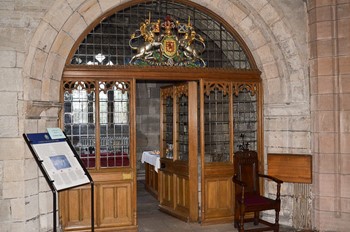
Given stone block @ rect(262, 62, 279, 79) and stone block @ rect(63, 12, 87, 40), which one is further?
stone block @ rect(262, 62, 279, 79)

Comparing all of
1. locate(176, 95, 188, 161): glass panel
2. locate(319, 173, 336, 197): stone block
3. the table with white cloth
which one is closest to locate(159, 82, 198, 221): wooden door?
locate(176, 95, 188, 161): glass panel

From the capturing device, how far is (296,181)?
5.11 meters

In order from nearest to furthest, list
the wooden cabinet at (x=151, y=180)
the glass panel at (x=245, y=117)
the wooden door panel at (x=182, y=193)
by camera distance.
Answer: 1. the wooden door panel at (x=182, y=193)
2. the glass panel at (x=245, y=117)
3. the wooden cabinet at (x=151, y=180)

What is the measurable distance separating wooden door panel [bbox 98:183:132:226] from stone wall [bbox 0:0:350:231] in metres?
0.73

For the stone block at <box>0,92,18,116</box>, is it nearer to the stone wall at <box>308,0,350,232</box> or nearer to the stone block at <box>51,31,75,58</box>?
the stone block at <box>51,31,75,58</box>

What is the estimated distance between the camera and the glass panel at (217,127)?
5484mm

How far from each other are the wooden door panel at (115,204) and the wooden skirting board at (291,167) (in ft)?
6.60

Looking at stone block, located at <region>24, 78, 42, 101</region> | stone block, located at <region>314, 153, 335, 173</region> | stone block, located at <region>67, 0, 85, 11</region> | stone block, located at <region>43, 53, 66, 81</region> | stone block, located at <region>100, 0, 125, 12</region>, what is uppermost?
stone block, located at <region>100, 0, 125, 12</region>

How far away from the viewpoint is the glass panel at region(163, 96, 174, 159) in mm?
5976

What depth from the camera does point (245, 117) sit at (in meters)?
5.67

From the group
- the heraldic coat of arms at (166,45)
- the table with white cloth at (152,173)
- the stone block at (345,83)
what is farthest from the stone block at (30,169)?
the stone block at (345,83)

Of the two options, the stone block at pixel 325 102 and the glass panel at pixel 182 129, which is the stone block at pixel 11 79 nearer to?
the glass panel at pixel 182 129

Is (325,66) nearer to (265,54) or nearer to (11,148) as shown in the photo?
(265,54)

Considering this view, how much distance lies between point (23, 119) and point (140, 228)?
7.12ft
